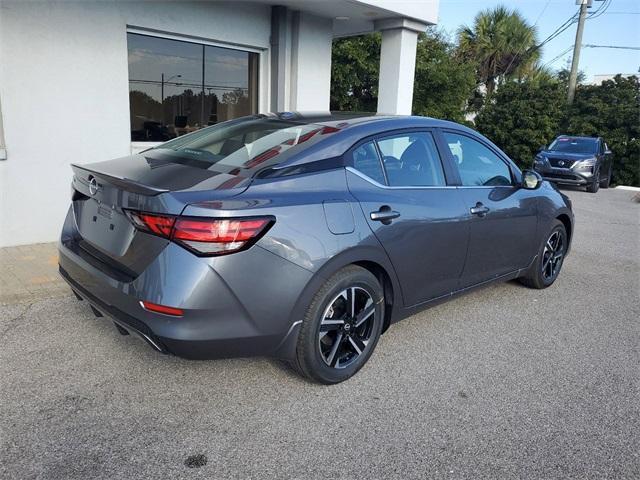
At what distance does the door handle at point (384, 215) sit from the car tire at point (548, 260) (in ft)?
7.64

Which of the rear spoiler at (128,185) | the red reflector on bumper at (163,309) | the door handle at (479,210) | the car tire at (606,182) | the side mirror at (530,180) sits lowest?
the car tire at (606,182)

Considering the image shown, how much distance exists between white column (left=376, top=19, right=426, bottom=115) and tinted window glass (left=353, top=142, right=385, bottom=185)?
18.3 feet

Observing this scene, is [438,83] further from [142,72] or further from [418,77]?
[142,72]

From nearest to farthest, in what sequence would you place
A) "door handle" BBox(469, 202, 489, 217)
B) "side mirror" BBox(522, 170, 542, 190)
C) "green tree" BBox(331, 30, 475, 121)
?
"door handle" BBox(469, 202, 489, 217)
"side mirror" BBox(522, 170, 542, 190)
"green tree" BBox(331, 30, 475, 121)

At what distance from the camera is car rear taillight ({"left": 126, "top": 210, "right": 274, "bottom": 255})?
2615mm

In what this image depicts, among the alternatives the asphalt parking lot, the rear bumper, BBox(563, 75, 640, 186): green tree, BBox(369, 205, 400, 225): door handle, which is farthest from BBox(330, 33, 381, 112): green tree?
the rear bumper

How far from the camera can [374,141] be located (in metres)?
3.53

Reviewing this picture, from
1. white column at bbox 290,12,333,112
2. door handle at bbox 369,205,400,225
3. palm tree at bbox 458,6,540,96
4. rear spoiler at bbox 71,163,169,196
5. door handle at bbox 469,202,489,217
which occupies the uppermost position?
palm tree at bbox 458,6,540,96

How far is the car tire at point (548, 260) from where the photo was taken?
5.14 meters

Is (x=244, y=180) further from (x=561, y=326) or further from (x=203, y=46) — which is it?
(x=203, y=46)

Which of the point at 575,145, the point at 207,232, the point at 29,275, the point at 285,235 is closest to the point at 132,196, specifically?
the point at 207,232

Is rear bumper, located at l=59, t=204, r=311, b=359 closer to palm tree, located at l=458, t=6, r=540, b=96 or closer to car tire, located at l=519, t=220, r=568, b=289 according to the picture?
car tire, located at l=519, t=220, r=568, b=289

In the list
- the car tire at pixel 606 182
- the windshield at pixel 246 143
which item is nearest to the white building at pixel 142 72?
the windshield at pixel 246 143

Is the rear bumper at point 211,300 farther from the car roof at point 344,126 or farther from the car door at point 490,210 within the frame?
the car door at point 490,210
